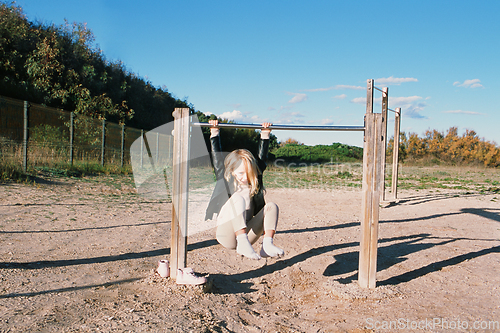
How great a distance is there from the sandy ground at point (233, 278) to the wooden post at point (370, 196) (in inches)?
8.3

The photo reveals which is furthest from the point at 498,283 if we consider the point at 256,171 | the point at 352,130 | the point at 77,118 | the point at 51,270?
the point at 77,118

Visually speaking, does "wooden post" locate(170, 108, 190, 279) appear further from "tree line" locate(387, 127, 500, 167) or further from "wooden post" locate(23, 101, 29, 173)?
"tree line" locate(387, 127, 500, 167)

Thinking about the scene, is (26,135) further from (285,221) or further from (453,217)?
(453,217)

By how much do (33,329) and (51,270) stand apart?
50.7 inches

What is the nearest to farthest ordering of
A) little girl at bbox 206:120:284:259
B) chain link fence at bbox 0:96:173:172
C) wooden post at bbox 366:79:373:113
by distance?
little girl at bbox 206:120:284:259
wooden post at bbox 366:79:373:113
chain link fence at bbox 0:96:173:172

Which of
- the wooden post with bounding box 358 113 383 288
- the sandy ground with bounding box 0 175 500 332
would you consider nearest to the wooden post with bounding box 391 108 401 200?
the sandy ground with bounding box 0 175 500 332

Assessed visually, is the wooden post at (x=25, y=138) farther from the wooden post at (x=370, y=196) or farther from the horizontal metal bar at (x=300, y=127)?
the wooden post at (x=370, y=196)

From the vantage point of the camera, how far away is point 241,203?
304 centimetres

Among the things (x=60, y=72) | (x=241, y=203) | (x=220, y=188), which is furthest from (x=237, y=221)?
(x=60, y=72)

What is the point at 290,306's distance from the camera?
315 cm

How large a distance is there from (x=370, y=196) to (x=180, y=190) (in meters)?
1.74

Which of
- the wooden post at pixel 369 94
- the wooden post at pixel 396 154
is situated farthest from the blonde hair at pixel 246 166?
the wooden post at pixel 396 154

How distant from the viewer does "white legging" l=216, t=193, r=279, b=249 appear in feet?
9.95

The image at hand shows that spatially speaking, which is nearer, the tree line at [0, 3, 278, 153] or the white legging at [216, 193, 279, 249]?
the white legging at [216, 193, 279, 249]
